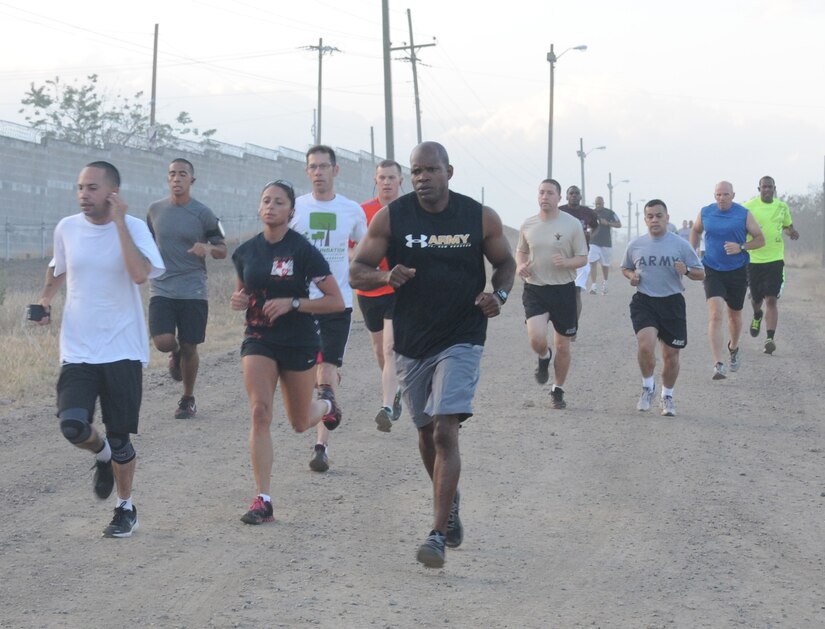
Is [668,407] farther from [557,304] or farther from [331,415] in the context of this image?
[331,415]

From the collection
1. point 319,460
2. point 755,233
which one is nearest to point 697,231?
point 755,233

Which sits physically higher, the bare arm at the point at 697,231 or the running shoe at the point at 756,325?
the bare arm at the point at 697,231

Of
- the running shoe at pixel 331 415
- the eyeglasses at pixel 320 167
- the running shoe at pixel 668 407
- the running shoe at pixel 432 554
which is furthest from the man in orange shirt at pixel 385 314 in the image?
the running shoe at pixel 432 554

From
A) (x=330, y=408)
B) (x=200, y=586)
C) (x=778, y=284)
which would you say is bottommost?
(x=200, y=586)

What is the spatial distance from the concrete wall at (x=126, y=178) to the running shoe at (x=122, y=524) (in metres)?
31.4

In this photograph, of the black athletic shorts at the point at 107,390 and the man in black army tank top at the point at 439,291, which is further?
the black athletic shorts at the point at 107,390

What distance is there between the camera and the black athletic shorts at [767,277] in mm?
15266

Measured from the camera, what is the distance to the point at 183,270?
1047cm

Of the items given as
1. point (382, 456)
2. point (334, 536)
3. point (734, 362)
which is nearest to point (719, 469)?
point (382, 456)

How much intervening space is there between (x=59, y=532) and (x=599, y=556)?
2.93 meters

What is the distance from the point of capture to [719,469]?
8578 mm

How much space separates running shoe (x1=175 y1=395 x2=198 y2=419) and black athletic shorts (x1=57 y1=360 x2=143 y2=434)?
387cm

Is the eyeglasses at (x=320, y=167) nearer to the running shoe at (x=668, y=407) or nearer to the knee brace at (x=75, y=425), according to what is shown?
the knee brace at (x=75, y=425)

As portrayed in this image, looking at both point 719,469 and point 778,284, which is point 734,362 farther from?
point 719,469
